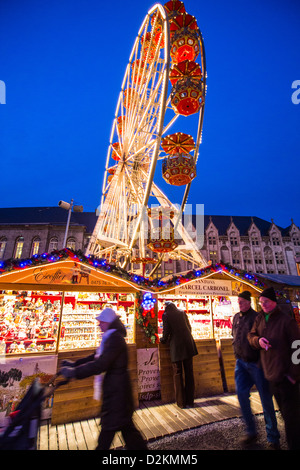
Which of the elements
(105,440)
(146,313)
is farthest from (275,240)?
(105,440)

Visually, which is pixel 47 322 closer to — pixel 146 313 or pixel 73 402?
pixel 73 402

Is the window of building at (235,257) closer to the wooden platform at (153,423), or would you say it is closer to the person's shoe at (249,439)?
the wooden platform at (153,423)

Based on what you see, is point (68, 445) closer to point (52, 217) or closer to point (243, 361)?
point (243, 361)

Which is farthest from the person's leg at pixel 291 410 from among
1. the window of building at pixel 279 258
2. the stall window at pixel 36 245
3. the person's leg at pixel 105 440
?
the window of building at pixel 279 258

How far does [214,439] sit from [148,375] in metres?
2.10

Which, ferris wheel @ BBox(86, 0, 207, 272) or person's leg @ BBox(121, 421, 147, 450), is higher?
ferris wheel @ BBox(86, 0, 207, 272)

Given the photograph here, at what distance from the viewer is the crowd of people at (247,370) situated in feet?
8.18

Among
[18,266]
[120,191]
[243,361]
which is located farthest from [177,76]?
[243,361]

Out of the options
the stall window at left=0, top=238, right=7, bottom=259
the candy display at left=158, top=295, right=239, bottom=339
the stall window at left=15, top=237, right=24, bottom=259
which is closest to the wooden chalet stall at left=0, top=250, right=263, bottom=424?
the candy display at left=158, top=295, right=239, bottom=339

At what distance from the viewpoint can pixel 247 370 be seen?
3.60 metres

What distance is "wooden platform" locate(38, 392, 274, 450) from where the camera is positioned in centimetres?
357

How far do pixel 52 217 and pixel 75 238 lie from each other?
8.37 m

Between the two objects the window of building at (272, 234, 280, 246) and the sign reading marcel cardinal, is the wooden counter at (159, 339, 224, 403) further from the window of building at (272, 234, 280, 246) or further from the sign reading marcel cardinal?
the window of building at (272, 234, 280, 246)

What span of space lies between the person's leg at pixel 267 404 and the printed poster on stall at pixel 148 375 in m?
2.67
